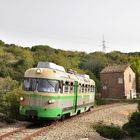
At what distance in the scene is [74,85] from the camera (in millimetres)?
20828

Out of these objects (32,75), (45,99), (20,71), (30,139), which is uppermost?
(20,71)

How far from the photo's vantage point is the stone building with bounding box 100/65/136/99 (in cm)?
6588

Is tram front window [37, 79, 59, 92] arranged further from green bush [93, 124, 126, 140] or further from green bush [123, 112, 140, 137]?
green bush [123, 112, 140, 137]

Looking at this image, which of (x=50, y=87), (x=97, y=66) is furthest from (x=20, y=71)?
(x=50, y=87)

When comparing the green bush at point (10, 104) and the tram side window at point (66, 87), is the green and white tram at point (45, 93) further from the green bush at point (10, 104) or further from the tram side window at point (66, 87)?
the green bush at point (10, 104)

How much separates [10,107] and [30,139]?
8102mm

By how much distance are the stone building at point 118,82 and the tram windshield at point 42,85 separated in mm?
48711

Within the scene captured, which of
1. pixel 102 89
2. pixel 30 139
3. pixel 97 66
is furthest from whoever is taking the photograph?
pixel 97 66

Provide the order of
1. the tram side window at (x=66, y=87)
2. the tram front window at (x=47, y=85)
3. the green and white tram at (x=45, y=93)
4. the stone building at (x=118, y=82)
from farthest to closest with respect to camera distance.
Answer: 1. the stone building at (x=118, y=82)
2. the tram side window at (x=66, y=87)
3. the tram front window at (x=47, y=85)
4. the green and white tram at (x=45, y=93)

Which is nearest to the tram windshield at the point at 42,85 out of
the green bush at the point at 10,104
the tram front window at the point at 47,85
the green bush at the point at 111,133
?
the tram front window at the point at 47,85

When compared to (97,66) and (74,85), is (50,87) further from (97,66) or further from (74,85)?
(97,66)

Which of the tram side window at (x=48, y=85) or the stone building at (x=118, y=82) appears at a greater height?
the stone building at (x=118, y=82)

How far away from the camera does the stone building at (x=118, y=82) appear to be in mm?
65875

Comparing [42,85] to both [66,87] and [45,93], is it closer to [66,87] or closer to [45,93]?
[45,93]
